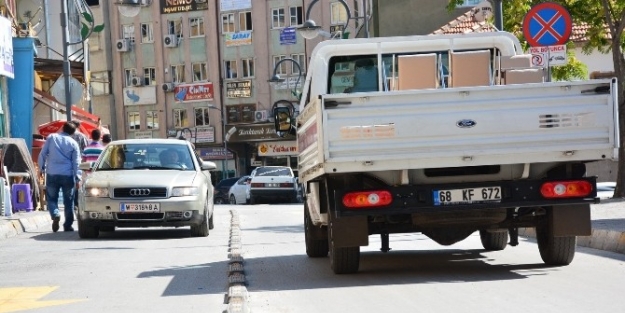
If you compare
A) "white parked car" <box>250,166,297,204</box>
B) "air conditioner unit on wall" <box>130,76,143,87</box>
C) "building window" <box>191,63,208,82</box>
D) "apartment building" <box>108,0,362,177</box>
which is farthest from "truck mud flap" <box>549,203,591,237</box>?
"air conditioner unit on wall" <box>130,76,143,87</box>

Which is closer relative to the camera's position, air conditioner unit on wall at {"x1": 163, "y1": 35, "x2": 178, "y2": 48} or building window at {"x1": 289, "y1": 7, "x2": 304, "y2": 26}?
building window at {"x1": 289, "y1": 7, "x2": 304, "y2": 26}

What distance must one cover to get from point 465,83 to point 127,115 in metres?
77.9

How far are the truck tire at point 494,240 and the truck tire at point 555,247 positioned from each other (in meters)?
2.33

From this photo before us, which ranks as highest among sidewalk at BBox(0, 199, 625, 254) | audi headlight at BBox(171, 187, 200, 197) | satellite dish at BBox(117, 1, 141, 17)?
satellite dish at BBox(117, 1, 141, 17)

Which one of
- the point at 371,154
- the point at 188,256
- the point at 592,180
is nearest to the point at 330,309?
the point at 371,154

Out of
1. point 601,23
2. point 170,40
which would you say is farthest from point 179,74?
point 601,23

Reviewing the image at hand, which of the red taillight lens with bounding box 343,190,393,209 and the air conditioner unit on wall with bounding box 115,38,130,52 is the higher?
the air conditioner unit on wall with bounding box 115,38,130,52

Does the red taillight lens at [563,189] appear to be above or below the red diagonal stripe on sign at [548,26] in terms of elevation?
below

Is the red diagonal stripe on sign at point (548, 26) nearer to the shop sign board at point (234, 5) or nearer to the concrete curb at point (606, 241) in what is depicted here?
the concrete curb at point (606, 241)

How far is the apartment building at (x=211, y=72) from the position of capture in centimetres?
8562

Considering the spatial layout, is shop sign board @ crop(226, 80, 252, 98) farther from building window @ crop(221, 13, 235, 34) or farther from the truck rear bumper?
the truck rear bumper

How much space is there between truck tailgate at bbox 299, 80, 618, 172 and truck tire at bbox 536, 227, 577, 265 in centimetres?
101

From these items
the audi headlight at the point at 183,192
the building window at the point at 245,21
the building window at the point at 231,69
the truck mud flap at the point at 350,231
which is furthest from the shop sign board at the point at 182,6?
the truck mud flap at the point at 350,231

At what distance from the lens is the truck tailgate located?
11094mm
